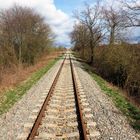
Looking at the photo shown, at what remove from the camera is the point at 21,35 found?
1672 inches

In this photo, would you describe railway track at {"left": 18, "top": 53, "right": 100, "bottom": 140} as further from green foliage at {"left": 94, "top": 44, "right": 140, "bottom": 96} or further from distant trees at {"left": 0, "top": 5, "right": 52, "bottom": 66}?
distant trees at {"left": 0, "top": 5, "right": 52, "bottom": 66}

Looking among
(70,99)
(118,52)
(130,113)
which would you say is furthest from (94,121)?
(118,52)

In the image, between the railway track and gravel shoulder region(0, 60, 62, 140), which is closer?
the railway track

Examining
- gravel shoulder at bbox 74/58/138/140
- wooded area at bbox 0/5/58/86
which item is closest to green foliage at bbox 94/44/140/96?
gravel shoulder at bbox 74/58/138/140

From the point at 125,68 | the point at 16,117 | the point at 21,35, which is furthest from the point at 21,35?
the point at 16,117

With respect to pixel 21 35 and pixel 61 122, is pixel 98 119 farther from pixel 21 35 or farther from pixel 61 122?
pixel 21 35

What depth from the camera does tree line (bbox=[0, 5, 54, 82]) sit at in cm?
3736

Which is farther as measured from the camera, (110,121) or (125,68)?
(125,68)

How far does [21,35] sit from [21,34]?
0.14m

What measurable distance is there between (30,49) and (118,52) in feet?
70.2

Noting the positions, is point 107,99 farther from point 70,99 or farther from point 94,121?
point 94,121

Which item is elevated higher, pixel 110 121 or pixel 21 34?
pixel 21 34

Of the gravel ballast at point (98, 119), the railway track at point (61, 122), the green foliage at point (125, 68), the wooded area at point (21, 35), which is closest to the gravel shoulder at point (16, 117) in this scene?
the gravel ballast at point (98, 119)

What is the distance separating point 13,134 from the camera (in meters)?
8.66
